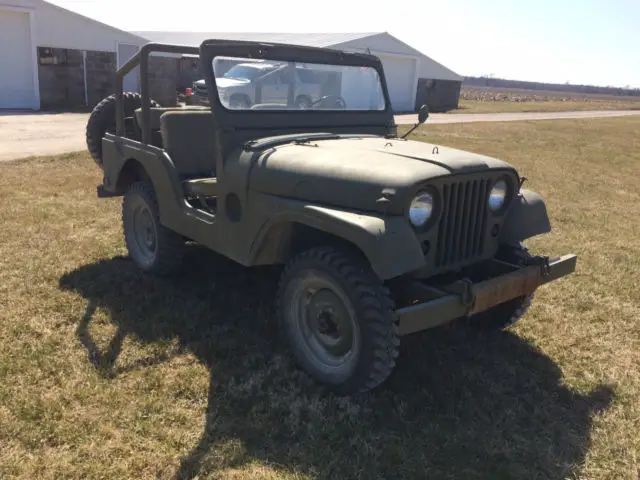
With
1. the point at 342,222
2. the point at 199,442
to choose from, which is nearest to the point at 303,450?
the point at 199,442

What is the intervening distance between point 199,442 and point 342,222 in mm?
1259

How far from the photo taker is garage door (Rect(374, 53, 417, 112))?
28.2m

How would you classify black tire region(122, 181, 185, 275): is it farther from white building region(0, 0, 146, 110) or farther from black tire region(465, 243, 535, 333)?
white building region(0, 0, 146, 110)

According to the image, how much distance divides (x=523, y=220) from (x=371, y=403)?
4.73 ft

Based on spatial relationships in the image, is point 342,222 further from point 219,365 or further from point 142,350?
point 142,350

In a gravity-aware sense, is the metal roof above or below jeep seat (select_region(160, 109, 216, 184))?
above

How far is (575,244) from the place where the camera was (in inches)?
242

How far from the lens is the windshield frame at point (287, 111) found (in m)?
3.70

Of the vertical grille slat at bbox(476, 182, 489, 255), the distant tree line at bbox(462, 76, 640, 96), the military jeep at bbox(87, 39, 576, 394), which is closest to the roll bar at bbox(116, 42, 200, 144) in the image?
the military jeep at bbox(87, 39, 576, 394)

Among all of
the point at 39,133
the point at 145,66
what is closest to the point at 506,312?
the point at 145,66

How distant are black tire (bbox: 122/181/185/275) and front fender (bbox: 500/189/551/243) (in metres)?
2.46

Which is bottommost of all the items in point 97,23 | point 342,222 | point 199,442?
point 199,442

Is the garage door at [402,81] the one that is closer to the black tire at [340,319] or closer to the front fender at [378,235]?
the black tire at [340,319]

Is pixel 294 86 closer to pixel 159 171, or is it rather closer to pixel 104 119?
pixel 159 171
